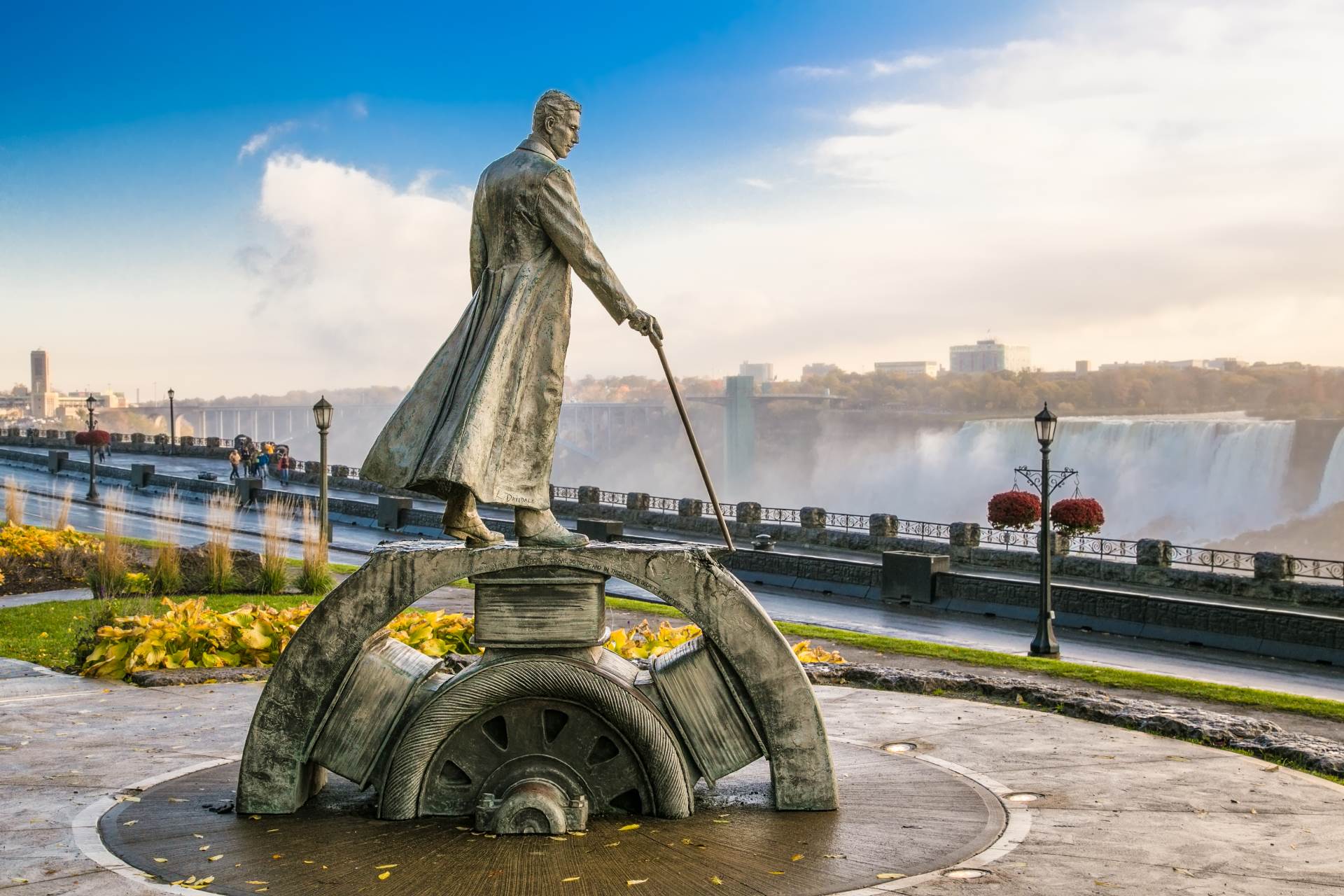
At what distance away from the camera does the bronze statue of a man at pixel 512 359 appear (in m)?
6.57

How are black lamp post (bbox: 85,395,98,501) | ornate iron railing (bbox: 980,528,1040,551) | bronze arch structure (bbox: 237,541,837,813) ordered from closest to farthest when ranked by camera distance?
bronze arch structure (bbox: 237,541,837,813) → ornate iron railing (bbox: 980,528,1040,551) → black lamp post (bbox: 85,395,98,501)

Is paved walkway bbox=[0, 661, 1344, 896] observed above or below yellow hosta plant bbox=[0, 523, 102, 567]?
below

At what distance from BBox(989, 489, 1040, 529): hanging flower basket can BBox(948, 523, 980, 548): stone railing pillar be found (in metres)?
0.67

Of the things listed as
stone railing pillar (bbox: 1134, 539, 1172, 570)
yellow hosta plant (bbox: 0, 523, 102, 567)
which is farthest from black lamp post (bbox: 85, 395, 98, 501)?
stone railing pillar (bbox: 1134, 539, 1172, 570)

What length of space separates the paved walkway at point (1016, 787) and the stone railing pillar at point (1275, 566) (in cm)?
1602

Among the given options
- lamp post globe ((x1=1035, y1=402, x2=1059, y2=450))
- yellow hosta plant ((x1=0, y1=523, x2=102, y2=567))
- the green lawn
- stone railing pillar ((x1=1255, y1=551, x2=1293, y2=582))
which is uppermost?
lamp post globe ((x1=1035, y1=402, x2=1059, y2=450))

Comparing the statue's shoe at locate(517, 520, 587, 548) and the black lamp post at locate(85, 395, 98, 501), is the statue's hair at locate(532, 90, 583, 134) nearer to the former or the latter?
the statue's shoe at locate(517, 520, 587, 548)

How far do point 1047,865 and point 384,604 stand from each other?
138 inches

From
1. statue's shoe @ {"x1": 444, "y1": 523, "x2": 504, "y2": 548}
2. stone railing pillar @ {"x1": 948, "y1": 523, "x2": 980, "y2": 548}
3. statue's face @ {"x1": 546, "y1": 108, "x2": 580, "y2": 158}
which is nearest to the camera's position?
statue's shoe @ {"x1": 444, "y1": 523, "x2": 504, "y2": 548}

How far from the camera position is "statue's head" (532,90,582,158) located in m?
6.98

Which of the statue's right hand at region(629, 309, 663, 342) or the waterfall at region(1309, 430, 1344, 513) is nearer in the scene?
the statue's right hand at region(629, 309, 663, 342)

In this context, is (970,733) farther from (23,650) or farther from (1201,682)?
(23,650)

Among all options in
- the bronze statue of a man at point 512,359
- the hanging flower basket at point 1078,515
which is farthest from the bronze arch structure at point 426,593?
the hanging flower basket at point 1078,515

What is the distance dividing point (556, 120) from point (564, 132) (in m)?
0.08
